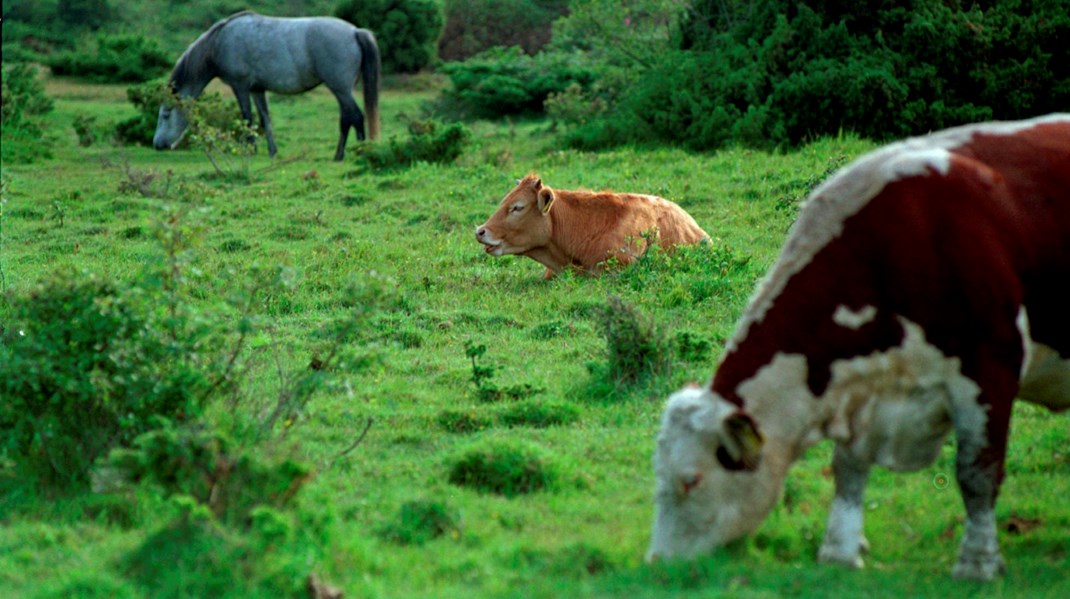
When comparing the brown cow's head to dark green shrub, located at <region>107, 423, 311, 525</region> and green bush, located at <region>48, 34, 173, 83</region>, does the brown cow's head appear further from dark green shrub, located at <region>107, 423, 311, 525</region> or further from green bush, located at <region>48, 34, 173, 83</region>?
green bush, located at <region>48, 34, 173, 83</region>

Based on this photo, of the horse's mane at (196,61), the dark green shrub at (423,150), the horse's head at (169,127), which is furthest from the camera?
the horse's mane at (196,61)

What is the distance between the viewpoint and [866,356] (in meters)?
4.77

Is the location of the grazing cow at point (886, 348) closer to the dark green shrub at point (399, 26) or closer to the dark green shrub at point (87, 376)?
the dark green shrub at point (87, 376)

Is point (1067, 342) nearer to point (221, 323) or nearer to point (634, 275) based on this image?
point (221, 323)

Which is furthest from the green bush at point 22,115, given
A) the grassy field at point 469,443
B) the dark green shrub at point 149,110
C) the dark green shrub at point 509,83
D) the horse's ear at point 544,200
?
the horse's ear at point 544,200

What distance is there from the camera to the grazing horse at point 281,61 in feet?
70.8

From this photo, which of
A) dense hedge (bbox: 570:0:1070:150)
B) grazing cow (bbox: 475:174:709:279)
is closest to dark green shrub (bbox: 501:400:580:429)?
grazing cow (bbox: 475:174:709:279)

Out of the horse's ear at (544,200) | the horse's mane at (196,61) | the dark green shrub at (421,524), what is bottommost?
the horse's mane at (196,61)

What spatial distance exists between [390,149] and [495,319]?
27.7 feet

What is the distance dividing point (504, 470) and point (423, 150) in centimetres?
1175

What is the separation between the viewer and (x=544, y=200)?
34.9 ft

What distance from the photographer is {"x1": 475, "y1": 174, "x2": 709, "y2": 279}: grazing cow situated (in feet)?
35.0

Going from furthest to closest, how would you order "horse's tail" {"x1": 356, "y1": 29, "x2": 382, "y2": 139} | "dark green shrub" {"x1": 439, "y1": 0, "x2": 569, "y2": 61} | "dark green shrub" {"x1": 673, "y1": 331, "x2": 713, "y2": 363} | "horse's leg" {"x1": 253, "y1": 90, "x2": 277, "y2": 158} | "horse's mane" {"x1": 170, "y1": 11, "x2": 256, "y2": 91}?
"dark green shrub" {"x1": 439, "y1": 0, "x2": 569, "y2": 61} → "horse's tail" {"x1": 356, "y1": 29, "x2": 382, "y2": 139} → "horse's mane" {"x1": 170, "y1": 11, "x2": 256, "y2": 91} → "horse's leg" {"x1": 253, "y1": 90, "x2": 277, "y2": 158} → "dark green shrub" {"x1": 673, "y1": 331, "x2": 713, "y2": 363}

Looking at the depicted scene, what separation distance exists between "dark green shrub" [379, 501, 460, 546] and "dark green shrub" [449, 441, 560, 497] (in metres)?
0.54
